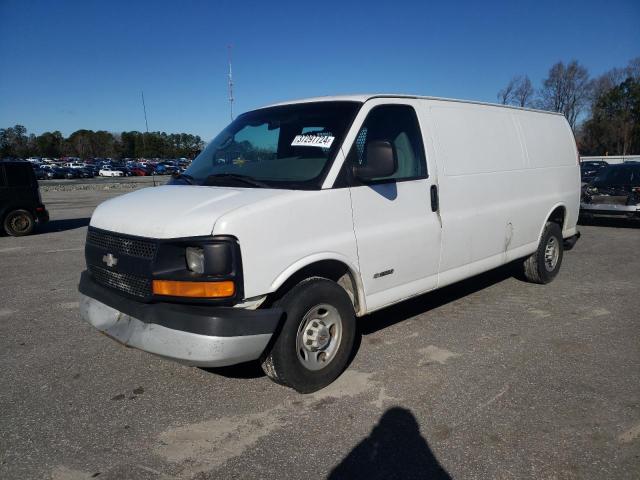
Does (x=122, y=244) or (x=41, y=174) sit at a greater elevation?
(x=41, y=174)

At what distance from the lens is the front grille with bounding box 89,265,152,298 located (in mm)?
3172

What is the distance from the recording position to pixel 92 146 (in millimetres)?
125188

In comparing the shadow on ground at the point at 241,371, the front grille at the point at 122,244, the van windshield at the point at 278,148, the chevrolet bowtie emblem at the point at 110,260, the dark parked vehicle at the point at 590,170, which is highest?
the van windshield at the point at 278,148

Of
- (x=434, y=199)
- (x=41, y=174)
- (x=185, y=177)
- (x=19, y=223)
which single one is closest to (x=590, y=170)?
(x=434, y=199)

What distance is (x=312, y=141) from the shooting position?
3766 mm

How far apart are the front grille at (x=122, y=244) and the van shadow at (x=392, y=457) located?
5.75 ft

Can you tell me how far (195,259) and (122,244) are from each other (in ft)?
2.29

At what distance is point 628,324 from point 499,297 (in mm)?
1380

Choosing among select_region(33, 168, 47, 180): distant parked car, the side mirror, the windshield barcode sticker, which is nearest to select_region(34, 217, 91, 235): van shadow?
the windshield barcode sticker

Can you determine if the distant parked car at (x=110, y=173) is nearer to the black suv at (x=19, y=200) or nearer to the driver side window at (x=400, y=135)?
the black suv at (x=19, y=200)

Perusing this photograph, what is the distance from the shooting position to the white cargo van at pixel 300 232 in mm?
3002

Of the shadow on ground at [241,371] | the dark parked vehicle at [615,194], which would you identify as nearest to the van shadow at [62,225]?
the shadow on ground at [241,371]

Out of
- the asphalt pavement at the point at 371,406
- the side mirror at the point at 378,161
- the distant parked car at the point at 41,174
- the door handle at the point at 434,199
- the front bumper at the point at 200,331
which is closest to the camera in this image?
the asphalt pavement at the point at 371,406

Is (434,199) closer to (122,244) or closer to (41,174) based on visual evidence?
(122,244)
